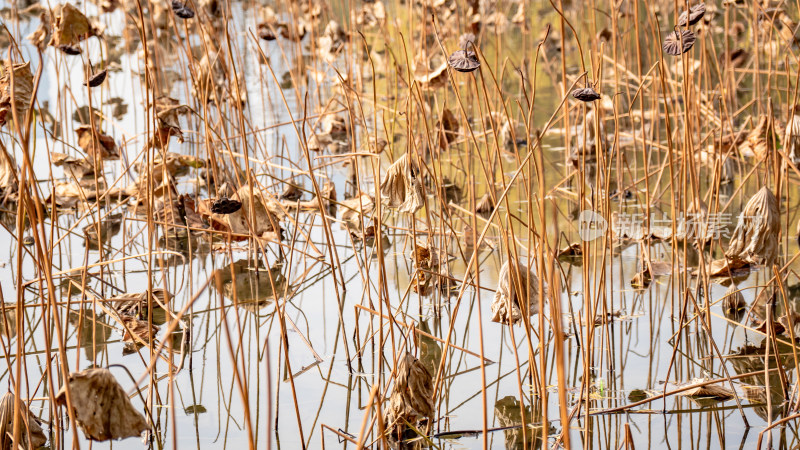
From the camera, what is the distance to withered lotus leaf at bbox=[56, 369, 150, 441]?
0.74m

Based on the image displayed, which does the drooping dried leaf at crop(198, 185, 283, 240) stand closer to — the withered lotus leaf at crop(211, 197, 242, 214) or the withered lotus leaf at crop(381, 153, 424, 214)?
the withered lotus leaf at crop(211, 197, 242, 214)

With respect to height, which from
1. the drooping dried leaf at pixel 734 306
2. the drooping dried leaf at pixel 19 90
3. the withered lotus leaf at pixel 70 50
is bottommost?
the drooping dried leaf at pixel 734 306

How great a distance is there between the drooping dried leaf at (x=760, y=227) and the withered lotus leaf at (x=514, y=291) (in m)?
0.32

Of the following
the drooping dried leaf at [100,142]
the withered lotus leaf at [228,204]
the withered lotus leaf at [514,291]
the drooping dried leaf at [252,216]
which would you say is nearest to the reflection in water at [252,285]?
the drooping dried leaf at [252,216]

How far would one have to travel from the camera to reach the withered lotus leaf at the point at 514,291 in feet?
3.27

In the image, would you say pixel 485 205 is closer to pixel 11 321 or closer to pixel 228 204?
pixel 228 204

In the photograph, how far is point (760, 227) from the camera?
1.18 metres

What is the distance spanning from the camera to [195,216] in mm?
1925

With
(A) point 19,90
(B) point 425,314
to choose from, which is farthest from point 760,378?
(A) point 19,90

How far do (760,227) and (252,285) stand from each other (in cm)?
96

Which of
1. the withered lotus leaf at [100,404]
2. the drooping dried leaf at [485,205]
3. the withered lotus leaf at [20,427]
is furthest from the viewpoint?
the drooping dried leaf at [485,205]

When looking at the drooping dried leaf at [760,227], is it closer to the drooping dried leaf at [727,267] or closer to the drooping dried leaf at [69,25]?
the drooping dried leaf at [727,267]

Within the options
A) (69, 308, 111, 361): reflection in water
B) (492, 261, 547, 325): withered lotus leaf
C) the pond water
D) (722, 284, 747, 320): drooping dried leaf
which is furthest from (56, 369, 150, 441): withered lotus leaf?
(722, 284, 747, 320): drooping dried leaf

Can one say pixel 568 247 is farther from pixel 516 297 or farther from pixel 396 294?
pixel 516 297
